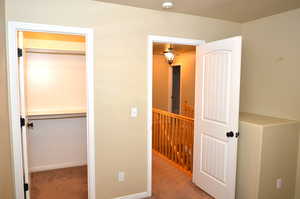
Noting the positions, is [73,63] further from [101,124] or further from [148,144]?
[148,144]

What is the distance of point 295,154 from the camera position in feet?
8.13

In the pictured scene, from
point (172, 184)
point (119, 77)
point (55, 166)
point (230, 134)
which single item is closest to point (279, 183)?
point (230, 134)

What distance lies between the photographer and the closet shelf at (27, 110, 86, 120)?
10.3ft

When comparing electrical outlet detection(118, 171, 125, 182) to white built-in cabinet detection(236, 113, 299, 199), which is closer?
white built-in cabinet detection(236, 113, 299, 199)

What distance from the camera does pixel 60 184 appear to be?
118 inches

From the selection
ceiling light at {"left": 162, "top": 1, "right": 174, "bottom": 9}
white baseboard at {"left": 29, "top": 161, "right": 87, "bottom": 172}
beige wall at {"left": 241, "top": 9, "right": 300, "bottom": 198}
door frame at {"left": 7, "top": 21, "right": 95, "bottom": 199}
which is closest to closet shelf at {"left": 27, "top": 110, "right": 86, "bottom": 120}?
white baseboard at {"left": 29, "top": 161, "right": 87, "bottom": 172}

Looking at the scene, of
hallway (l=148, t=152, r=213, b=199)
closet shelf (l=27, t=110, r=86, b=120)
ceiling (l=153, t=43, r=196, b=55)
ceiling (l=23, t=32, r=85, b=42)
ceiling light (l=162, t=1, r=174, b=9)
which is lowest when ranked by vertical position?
hallway (l=148, t=152, r=213, b=199)

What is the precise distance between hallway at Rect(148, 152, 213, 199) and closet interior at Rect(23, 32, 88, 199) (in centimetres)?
116

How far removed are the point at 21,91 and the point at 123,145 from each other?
4.26 ft

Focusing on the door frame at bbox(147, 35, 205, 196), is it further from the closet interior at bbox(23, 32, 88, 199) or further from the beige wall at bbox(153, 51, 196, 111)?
the beige wall at bbox(153, 51, 196, 111)

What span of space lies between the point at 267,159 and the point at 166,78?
16.1 feet

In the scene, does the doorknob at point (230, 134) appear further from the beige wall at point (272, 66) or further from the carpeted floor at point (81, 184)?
the carpeted floor at point (81, 184)

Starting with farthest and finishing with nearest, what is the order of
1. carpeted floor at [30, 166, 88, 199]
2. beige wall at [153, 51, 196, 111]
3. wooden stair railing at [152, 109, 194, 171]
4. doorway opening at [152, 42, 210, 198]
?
beige wall at [153, 51, 196, 111] → wooden stair railing at [152, 109, 194, 171] → doorway opening at [152, 42, 210, 198] → carpeted floor at [30, 166, 88, 199]

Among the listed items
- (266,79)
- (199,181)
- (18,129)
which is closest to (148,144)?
(199,181)
